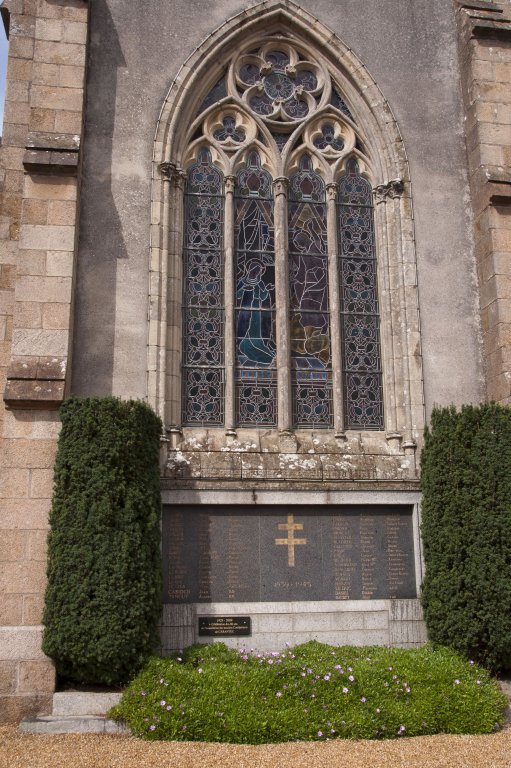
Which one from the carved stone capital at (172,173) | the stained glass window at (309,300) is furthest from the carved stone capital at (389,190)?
the carved stone capital at (172,173)

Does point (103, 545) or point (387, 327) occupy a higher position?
point (387, 327)

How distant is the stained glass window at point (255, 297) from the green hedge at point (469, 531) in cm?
226

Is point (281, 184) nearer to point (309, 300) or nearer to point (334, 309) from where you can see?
point (309, 300)

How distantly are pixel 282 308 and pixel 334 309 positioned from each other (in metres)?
0.76

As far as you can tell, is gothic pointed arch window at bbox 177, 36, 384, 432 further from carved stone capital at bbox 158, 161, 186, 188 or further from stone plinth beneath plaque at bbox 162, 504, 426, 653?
stone plinth beneath plaque at bbox 162, 504, 426, 653

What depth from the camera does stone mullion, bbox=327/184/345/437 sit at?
10492 millimetres

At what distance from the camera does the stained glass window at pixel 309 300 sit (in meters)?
10.6

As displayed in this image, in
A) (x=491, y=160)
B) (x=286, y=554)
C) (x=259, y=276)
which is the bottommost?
(x=286, y=554)

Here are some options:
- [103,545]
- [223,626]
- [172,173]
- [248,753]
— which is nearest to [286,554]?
[223,626]

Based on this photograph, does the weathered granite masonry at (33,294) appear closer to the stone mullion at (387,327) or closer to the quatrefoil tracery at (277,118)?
the quatrefoil tracery at (277,118)

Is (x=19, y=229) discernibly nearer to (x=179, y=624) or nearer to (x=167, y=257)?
(x=167, y=257)

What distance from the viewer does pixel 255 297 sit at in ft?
35.5

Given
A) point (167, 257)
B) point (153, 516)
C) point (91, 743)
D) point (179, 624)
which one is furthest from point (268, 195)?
point (91, 743)

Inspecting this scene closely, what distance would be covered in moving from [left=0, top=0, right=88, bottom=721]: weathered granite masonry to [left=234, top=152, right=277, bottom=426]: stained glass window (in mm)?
2404
